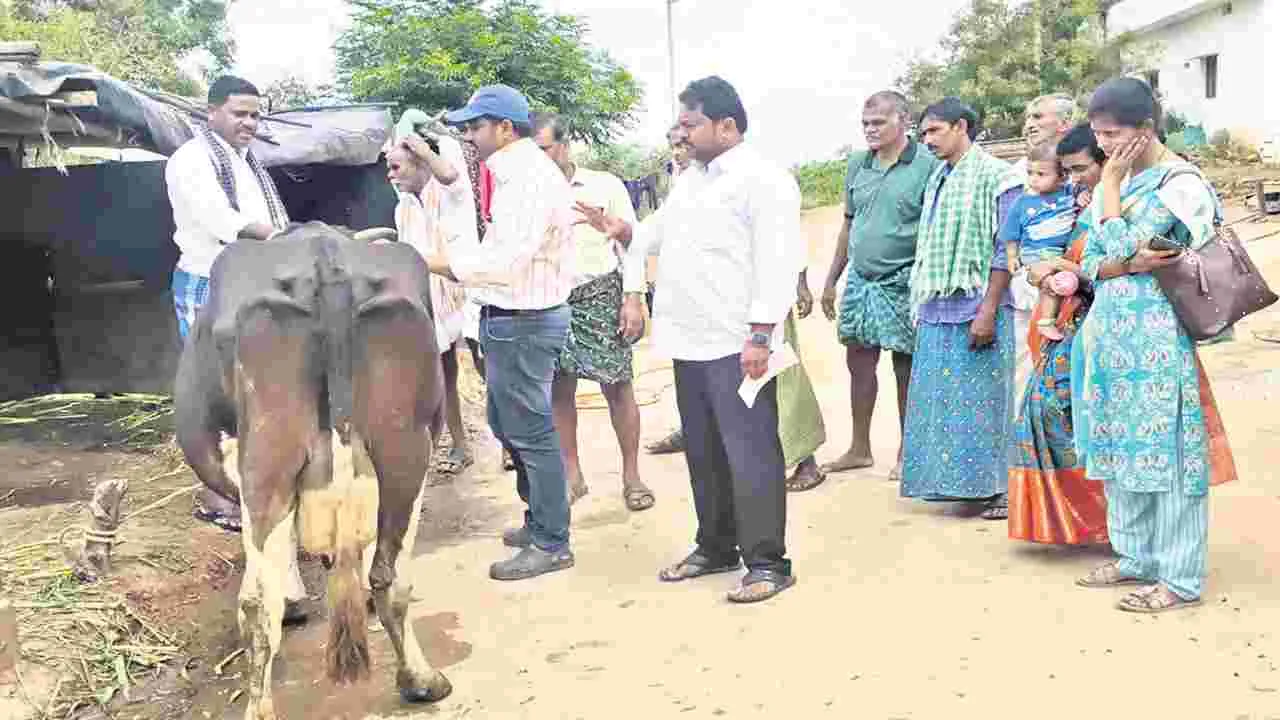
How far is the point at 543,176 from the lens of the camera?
13.9 feet

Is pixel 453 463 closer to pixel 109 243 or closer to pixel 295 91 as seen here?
pixel 109 243

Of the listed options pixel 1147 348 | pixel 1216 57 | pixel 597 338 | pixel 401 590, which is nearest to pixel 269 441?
pixel 401 590

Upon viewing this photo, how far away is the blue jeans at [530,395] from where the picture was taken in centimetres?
433

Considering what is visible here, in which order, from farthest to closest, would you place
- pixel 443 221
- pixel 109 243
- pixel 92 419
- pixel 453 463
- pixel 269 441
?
pixel 109 243
pixel 92 419
pixel 453 463
pixel 443 221
pixel 269 441

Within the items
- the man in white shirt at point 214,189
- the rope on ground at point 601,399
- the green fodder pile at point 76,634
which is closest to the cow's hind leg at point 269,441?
the green fodder pile at point 76,634

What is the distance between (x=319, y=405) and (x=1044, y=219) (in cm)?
277

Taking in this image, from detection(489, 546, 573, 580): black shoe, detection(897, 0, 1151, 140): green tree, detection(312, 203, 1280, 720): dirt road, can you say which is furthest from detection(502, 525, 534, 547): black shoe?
detection(897, 0, 1151, 140): green tree

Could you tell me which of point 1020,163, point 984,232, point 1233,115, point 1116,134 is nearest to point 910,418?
point 984,232

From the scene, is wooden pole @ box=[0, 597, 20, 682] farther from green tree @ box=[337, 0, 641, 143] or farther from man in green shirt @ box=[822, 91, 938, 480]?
green tree @ box=[337, 0, 641, 143]

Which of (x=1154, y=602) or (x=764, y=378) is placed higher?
(x=764, y=378)

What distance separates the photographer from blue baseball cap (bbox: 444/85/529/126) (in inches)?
166

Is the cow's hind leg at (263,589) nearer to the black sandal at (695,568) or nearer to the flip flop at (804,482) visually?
the black sandal at (695,568)

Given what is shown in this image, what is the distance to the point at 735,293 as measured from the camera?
396cm

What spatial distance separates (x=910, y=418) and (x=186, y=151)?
319 cm
